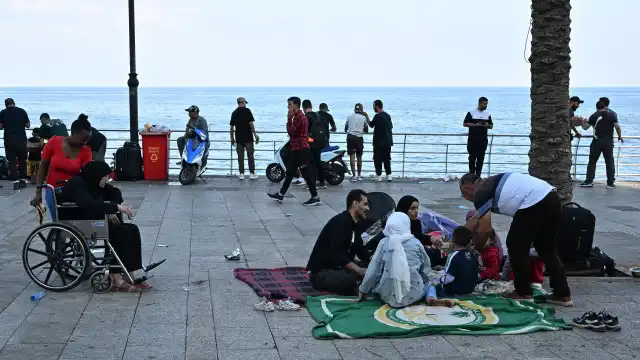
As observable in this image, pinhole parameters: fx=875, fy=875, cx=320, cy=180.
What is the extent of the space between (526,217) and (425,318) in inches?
53.7

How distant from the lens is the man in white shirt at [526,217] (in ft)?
25.4

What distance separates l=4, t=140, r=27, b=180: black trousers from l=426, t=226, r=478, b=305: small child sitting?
10988 millimetres

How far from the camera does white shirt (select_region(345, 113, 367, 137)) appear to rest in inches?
715

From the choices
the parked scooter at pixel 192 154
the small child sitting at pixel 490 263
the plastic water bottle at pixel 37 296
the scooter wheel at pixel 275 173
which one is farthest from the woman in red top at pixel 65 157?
the scooter wheel at pixel 275 173

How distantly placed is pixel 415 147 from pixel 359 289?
124 ft

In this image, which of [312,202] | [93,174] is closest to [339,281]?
[93,174]

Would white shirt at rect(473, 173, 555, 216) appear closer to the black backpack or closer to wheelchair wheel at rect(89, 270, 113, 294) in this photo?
wheelchair wheel at rect(89, 270, 113, 294)

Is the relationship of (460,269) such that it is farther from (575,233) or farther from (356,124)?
(356,124)

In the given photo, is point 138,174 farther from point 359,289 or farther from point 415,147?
→ point 415,147

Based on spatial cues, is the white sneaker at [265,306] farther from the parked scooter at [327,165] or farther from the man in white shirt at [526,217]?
the parked scooter at [327,165]

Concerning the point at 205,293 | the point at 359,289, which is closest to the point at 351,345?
the point at 359,289

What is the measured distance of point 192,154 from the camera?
56.5ft

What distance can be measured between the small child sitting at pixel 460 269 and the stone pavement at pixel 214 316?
2.92 feet

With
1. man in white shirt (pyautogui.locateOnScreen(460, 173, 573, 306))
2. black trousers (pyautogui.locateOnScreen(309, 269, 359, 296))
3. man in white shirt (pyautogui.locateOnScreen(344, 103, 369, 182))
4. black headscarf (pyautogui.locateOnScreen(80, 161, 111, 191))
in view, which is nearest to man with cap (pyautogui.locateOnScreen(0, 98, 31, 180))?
man in white shirt (pyautogui.locateOnScreen(344, 103, 369, 182))
